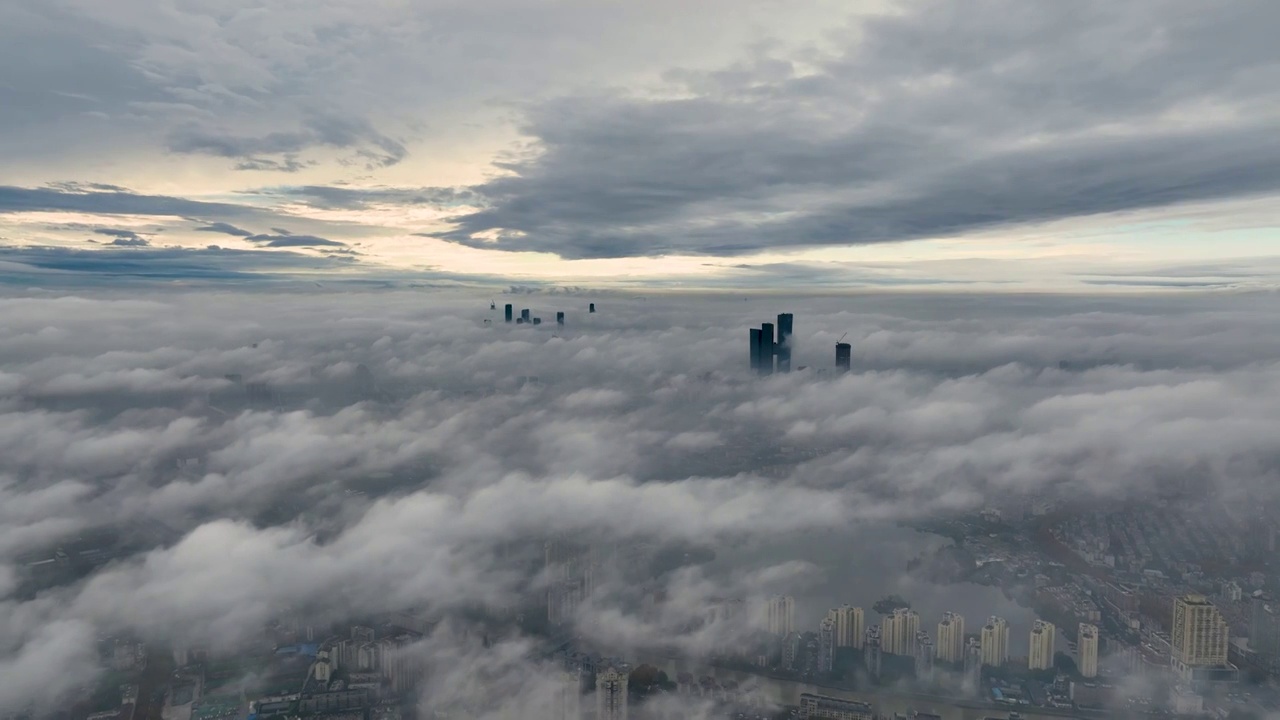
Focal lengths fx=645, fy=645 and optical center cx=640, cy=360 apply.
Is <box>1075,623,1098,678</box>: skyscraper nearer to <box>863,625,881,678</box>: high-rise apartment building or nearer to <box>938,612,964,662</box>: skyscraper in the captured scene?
<box>938,612,964,662</box>: skyscraper

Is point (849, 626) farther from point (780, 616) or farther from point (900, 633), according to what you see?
point (780, 616)

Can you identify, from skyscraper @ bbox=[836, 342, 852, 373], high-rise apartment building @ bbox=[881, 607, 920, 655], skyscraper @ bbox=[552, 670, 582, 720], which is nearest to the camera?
skyscraper @ bbox=[552, 670, 582, 720]

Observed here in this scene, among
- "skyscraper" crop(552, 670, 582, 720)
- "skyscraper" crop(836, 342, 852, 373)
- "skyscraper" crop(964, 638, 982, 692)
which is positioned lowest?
"skyscraper" crop(964, 638, 982, 692)

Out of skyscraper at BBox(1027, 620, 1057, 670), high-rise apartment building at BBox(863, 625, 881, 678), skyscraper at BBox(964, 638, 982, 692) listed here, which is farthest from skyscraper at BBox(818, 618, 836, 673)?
skyscraper at BBox(1027, 620, 1057, 670)

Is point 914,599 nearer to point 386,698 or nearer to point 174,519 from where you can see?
→ point 386,698

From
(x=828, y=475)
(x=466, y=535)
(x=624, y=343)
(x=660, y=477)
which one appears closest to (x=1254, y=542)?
(x=828, y=475)

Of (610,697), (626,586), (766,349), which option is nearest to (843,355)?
(766,349)
